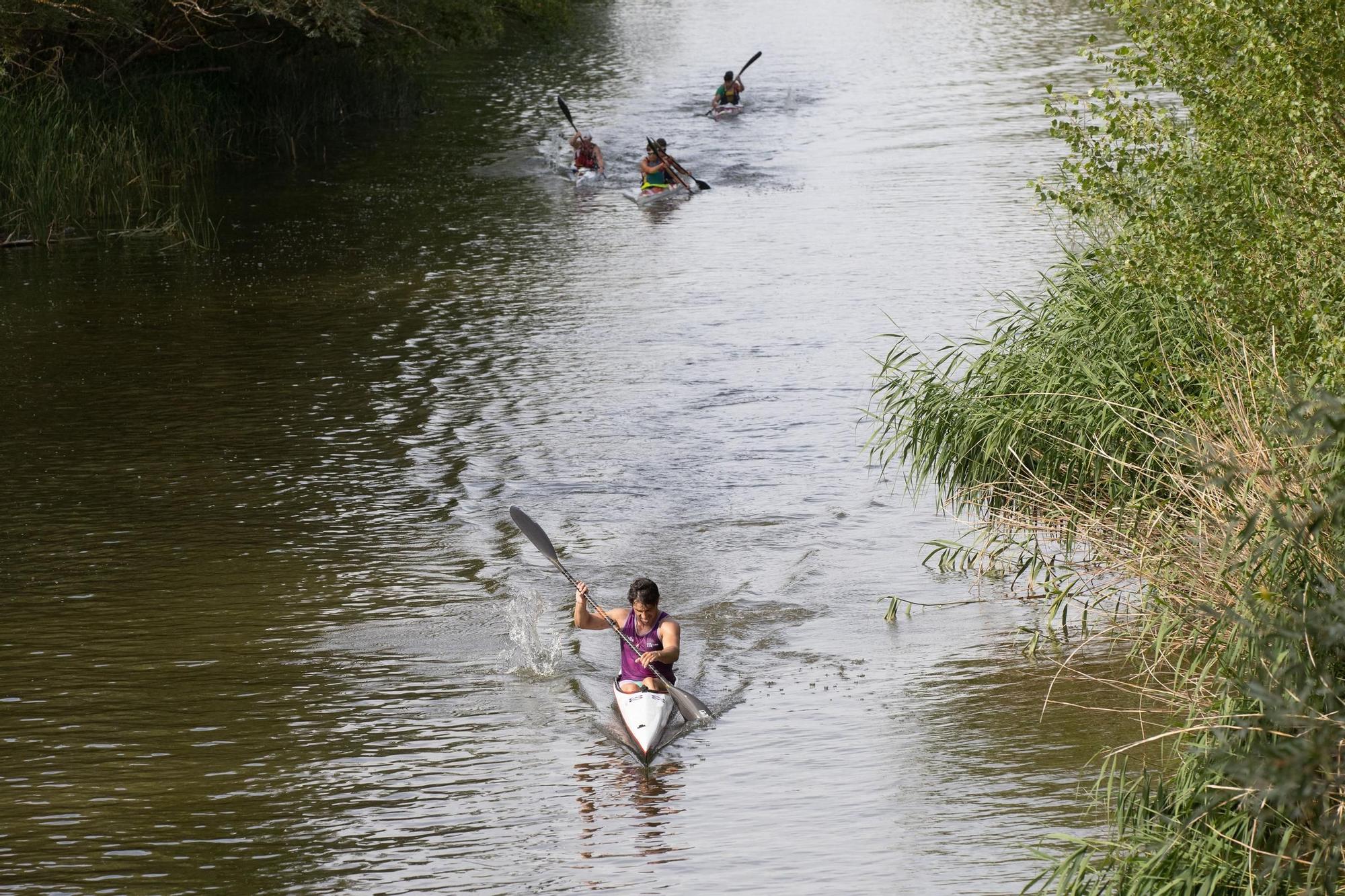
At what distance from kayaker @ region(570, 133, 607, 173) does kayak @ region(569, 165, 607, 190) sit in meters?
0.07

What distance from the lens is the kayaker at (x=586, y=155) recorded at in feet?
106

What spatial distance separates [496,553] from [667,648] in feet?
11.4

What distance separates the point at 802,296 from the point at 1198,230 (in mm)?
12478

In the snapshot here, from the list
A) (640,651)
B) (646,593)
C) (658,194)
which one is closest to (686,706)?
(640,651)

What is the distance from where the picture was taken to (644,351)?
2100 cm

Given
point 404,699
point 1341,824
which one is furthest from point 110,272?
point 1341,824

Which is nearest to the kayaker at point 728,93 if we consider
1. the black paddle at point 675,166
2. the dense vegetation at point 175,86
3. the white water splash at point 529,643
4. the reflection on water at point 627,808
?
the dense vegetation at point 175,86

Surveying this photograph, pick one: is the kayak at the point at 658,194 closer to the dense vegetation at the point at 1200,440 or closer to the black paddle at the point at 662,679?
the dense vegetation at the point at 1200,440

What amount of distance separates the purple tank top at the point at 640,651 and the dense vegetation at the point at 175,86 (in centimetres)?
1470

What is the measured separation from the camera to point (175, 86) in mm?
30938

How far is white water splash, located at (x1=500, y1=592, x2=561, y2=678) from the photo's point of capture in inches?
475

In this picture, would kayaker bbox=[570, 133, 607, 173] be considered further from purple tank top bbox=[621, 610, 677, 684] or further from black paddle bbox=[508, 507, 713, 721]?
purple tank top bbox=[621, 610, 677, 684]

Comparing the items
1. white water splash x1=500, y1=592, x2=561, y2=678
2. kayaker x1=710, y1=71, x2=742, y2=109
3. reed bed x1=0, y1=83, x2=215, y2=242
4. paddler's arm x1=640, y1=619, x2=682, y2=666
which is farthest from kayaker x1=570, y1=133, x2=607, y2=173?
paddler's arm x1=640, y1=619, x2=682, y2=666

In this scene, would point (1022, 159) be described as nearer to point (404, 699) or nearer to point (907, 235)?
point (907, 235)
